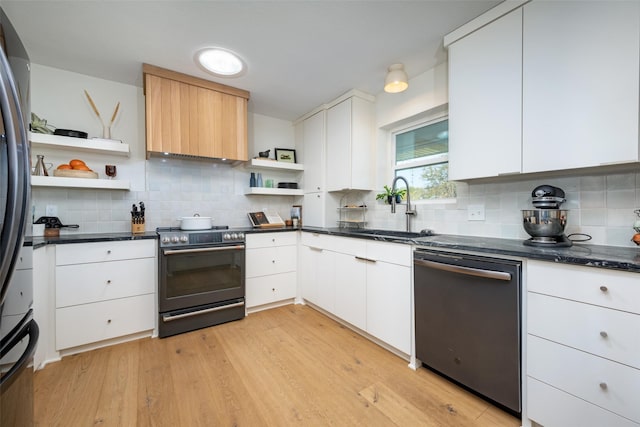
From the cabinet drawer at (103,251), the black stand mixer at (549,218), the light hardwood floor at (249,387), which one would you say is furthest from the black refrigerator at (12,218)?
the black stand mixer at (549,218)

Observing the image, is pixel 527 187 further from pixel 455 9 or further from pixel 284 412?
pixel 284 412

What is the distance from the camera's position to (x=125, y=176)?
2537 mm

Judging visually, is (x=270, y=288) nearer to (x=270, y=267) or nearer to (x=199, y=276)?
(x=270, y=267)

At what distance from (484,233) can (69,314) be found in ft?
10.2

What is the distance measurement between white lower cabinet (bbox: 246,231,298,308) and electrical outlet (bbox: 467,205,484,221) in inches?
68.9

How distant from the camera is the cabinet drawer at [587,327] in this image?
992 millimetres

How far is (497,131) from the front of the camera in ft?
5.36

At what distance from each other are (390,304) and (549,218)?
3.61ft

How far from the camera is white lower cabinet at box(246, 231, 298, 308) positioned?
2.69 metres

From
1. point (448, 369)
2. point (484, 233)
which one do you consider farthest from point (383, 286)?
point (484, 233)

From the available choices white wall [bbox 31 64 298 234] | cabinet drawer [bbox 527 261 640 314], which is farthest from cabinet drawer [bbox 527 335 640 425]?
white wall [bbox 31 64 298 234]

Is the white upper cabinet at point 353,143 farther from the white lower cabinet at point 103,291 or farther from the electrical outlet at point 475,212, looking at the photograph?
the white lower cabinet at point 103,291

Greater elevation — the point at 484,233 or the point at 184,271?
the point at 484,233

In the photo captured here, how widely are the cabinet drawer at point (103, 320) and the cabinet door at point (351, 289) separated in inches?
63.3
